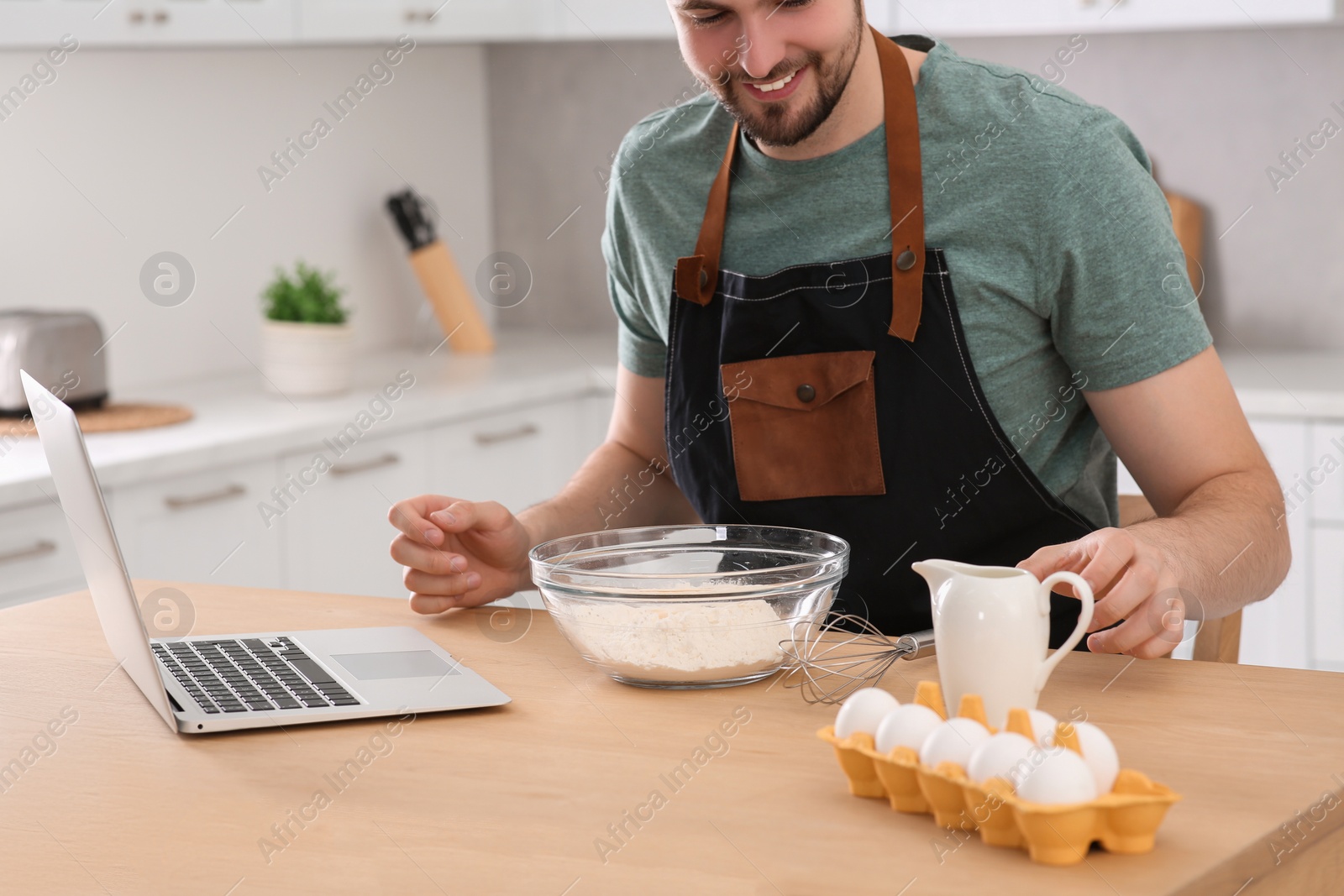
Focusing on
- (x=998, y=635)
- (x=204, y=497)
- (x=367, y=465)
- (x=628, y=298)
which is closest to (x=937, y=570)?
(x=998, y=635)

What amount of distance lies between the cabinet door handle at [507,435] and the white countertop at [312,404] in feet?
0.15

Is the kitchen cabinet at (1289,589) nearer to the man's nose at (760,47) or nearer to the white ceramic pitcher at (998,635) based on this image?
the man's nose at (760,47)

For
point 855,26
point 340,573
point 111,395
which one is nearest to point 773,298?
point 855,26

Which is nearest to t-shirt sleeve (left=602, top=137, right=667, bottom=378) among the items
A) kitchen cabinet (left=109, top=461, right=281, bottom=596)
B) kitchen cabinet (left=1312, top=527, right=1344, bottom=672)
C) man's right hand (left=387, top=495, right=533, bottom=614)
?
man's right hand (left=387, top=495, right=533, bottom=614)

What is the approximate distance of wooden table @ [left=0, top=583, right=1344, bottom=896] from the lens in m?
0.81

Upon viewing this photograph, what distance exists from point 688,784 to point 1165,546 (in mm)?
491

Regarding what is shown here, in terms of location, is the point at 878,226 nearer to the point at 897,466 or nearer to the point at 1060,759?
the point at 897,466

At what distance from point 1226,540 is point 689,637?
0.48 m

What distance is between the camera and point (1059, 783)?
79 cm

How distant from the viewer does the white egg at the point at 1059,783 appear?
789 mm

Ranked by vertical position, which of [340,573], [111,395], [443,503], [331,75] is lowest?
[340,573]

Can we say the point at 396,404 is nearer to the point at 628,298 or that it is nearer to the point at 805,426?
the point at 628,298

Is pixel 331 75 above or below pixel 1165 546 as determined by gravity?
above

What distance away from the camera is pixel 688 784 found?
0.93 m
